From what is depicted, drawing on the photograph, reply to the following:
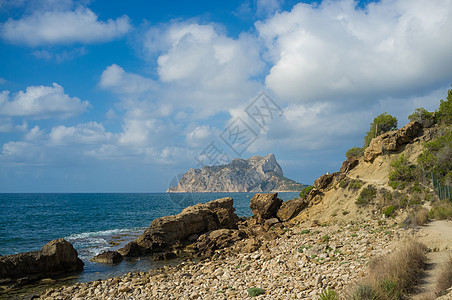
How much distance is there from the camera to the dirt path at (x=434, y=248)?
8094 millimetres

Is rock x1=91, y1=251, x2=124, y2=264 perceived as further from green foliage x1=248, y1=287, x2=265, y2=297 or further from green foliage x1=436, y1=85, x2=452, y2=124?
green foliage x1=436, y1=85, x2=452, y2=124

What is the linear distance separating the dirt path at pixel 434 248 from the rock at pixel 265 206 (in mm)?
15037

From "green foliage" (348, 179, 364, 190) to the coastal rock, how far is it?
11648 mm

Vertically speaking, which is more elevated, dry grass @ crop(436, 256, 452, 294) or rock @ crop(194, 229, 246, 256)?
dry grass @ crop(436, 256, 452, 294)

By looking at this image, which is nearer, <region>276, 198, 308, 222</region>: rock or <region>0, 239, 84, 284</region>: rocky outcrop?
<region>0, 239, 84, 284</region>: rocky outcrop

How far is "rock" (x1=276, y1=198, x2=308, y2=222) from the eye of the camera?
2872 cm

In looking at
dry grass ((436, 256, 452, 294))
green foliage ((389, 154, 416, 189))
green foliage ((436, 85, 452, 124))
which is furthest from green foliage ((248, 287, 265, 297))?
green foliage ((436, 85, 452, 124))

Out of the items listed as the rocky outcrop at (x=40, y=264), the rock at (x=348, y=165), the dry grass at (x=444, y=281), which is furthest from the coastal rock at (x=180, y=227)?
the dry grass at (x=444, y=281)

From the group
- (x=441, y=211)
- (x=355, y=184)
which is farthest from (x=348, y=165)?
(x=441, y=211)

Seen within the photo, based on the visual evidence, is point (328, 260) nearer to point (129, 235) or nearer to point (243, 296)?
point (243, 296)

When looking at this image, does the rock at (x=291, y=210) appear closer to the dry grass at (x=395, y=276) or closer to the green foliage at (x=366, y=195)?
the green foliage at (x=366, y=195)

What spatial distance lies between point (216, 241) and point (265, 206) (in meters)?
9.11

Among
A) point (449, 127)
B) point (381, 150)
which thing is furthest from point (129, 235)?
point (449, 127)

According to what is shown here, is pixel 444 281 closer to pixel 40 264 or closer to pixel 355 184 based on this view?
pixel 40 264
